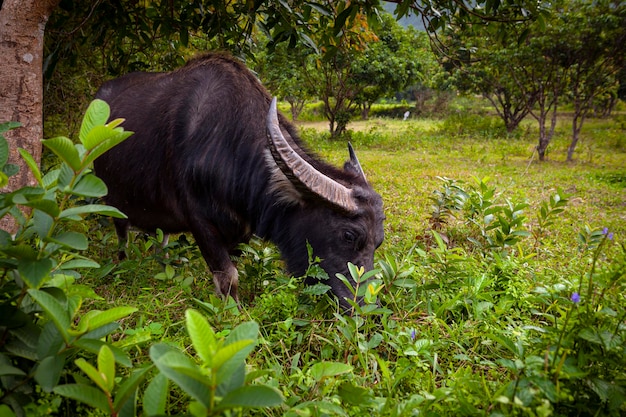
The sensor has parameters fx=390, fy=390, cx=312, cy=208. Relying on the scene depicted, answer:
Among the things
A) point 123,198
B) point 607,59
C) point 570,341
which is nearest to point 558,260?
point 570,341

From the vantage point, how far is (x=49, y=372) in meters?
0.98

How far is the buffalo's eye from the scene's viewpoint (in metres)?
2.45

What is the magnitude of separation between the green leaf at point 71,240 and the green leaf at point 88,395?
345 mm

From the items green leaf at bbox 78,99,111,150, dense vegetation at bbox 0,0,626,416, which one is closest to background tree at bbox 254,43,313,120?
dense vegetation at bbox 0,0,626,416

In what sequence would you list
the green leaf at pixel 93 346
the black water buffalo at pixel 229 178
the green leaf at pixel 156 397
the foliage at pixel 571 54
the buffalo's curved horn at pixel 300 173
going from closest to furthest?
the green leaf at pixel 156 397, the green leaf at pixel 93 346, the buffalo's curved horn at pixel 300 173, the black water buffalo at pixel 229 178, the foliage at pixel 571 54

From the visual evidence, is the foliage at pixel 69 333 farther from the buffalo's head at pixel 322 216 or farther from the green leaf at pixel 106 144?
the buffalo's head at pixel 322 216

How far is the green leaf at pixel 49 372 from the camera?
3.16 ft

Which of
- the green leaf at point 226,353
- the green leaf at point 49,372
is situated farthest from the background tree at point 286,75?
the green leaf at point 226,353

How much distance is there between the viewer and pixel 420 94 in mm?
34562

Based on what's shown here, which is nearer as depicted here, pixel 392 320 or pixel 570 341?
pixel 570 341

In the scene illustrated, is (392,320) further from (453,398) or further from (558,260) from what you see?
(558,260)

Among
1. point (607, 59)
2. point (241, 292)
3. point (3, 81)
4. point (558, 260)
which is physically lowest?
point (241, 292)

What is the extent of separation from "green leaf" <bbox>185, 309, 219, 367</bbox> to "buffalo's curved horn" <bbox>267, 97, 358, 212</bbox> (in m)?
1.56

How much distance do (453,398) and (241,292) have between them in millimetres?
1964
